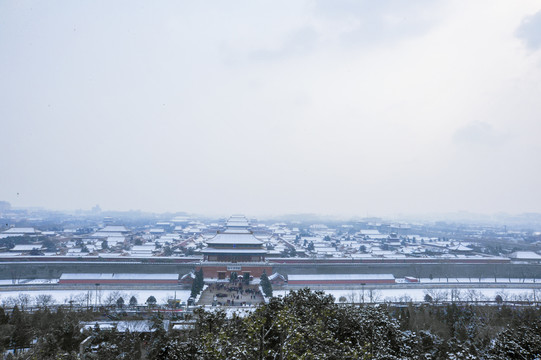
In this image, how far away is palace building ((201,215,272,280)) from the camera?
27.0 m

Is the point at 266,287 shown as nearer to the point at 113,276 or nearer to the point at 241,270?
the point at 241,270

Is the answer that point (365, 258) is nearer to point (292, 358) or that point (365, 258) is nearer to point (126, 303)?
point (126, 303)

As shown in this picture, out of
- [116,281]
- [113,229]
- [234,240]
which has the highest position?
[234,240]

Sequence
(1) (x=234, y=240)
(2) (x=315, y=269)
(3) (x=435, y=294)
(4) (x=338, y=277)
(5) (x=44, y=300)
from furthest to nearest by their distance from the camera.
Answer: (1) (x=234, y=240) → (2) (x=315, y=269) → (4) (x=338, y=277) → (3) (x=435, y=294) → (5) (x=44, y=300)

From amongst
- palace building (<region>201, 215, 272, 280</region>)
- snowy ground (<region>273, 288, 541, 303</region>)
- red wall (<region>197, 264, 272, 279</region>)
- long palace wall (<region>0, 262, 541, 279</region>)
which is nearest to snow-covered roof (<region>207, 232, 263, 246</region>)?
palace building (<region>201, 215, 272, 280</region>)

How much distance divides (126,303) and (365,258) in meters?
18.2

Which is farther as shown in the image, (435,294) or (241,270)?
(241,270)

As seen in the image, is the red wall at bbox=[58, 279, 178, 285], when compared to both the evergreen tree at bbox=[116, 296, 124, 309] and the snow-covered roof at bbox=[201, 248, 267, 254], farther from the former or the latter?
the evergreen tree at bbox=[116, 296, 124, 309]

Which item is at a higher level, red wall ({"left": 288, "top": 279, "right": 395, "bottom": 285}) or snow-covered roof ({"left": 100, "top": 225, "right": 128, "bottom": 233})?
snow-covered roof ({"left": 100, "top": 225, "right": 128, "bottom": 233})

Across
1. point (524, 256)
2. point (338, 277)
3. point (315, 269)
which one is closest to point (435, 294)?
point (338, 277)

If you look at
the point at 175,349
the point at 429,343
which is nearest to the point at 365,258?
the point at 429,343

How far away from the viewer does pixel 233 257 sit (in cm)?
2808

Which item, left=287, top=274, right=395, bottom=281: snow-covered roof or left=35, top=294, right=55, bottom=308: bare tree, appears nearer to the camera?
left=35, top=294, right=55, bottom=308: bare tree

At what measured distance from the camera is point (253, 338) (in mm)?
6449
